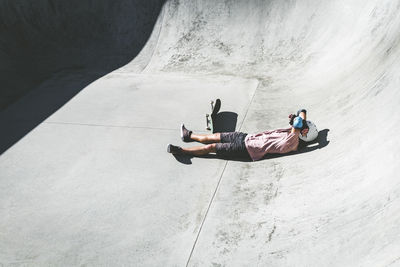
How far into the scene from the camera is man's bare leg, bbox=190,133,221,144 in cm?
589

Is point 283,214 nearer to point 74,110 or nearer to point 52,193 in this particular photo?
point 52,193

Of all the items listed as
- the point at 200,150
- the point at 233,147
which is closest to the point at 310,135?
the point at 233,147

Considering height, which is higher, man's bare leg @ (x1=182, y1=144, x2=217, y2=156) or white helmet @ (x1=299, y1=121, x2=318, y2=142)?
white helmet @ (x1=299, y1=121, x2=318, y2=142)

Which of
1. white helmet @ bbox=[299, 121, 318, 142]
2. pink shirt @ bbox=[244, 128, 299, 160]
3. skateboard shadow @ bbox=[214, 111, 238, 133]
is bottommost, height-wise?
skateboard shadow @ bbox=[214, 111, 238, 133]

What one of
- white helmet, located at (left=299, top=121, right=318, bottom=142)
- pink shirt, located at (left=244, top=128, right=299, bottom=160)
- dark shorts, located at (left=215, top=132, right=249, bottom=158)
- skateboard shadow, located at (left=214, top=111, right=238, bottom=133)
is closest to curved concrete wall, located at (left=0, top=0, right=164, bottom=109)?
skateboard shadow, located at (left=214, top=111, right=238, bottom=133)

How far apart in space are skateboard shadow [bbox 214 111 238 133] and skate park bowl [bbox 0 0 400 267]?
0.12m

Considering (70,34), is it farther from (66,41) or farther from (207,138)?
(207,138)

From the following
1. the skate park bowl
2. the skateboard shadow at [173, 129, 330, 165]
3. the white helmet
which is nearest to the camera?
the skate park bowl

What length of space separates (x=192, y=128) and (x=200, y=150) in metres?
0.96

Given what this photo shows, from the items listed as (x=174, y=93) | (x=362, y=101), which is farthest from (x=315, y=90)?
(x=174, y=93)

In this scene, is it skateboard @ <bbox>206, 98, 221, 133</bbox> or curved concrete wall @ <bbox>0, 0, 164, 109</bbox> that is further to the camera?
curved concrete wall @ <bbox>0, 0, 164, 109</bbox>

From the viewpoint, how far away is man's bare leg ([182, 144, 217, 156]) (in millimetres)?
5660

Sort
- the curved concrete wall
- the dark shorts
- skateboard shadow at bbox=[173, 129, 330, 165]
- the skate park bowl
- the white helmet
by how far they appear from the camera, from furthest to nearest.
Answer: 1. the curved concrete wall
2. the dark shorts
3. skateboard shadow at bbox=[173, 129, 330, 165]
4. the white helmet
5. the skate park bowl

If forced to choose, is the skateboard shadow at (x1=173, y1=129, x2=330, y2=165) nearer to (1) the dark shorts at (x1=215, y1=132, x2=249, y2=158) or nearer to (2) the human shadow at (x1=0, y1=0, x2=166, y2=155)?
(1) the dark shorts at (x1=215, y1=132, x2=249, y2=158)
